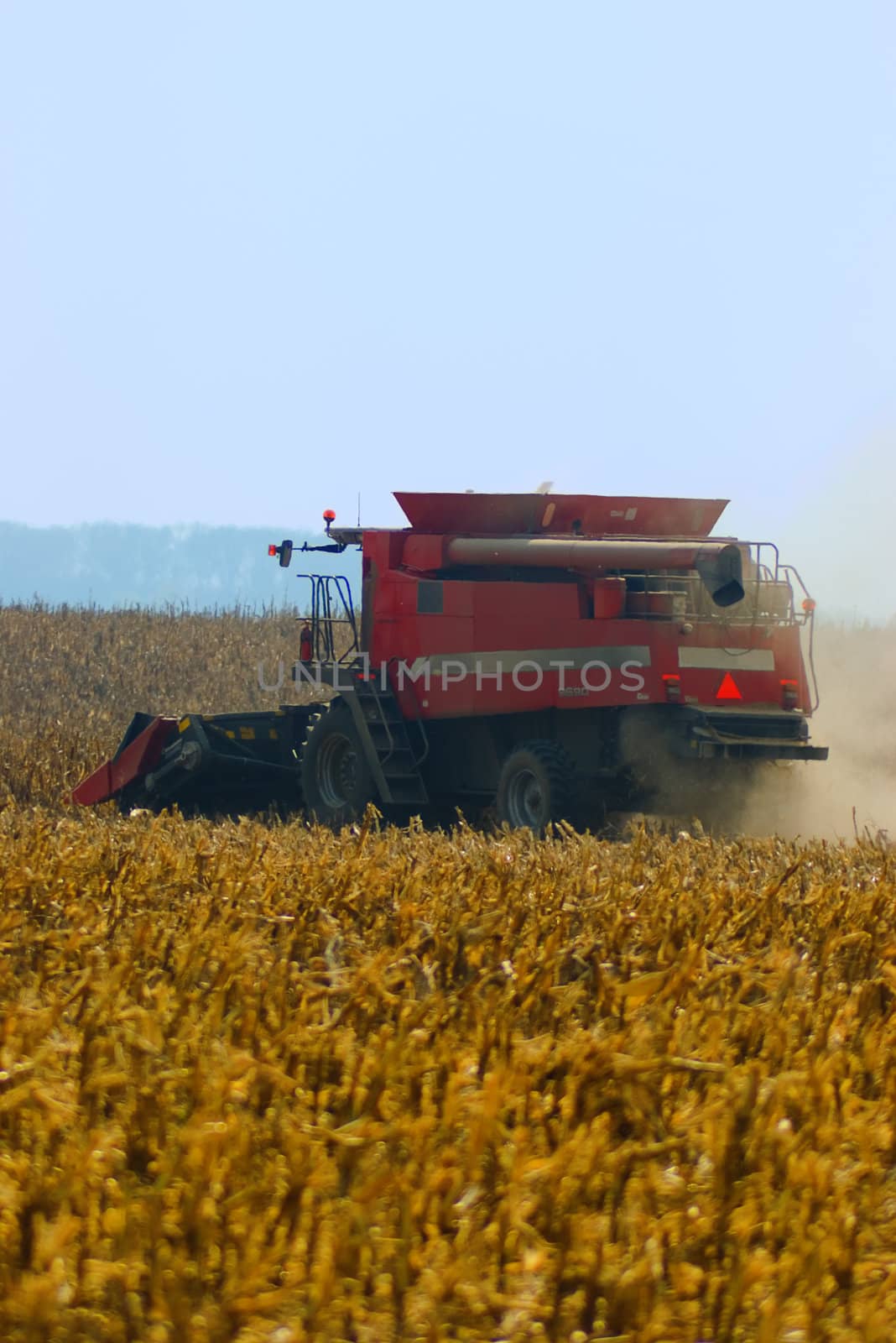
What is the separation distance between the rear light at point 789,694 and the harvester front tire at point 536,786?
1.53m

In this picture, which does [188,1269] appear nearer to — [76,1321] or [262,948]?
[76,1321]

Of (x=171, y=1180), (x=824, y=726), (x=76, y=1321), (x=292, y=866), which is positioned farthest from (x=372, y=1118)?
(x=824, y=726)

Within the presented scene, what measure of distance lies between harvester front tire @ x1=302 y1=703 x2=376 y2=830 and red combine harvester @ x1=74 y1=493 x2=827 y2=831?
17 mm

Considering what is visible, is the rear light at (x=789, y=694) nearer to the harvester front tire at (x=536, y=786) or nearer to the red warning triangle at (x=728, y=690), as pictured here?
the red warning triangle at (x=728, y=690)

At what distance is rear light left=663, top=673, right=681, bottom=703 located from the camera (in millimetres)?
10359

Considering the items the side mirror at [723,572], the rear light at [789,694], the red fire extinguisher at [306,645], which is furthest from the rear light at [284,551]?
the rear light at [789,694]

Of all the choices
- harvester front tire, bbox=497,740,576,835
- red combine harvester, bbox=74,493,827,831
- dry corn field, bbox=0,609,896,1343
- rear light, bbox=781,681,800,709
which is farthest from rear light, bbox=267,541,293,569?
dry corn field, bbox=0,609,896,1343

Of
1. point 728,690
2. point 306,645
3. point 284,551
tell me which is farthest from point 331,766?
point 728,690

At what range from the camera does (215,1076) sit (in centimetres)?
275

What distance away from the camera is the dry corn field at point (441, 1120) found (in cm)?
223

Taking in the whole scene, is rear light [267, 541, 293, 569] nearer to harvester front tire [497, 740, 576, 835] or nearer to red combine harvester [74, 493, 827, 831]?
red combine harvester [74, 493, 827, 831]

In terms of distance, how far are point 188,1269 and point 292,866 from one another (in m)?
3.32

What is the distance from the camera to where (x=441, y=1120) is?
2678mm

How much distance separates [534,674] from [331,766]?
2.69 metres
